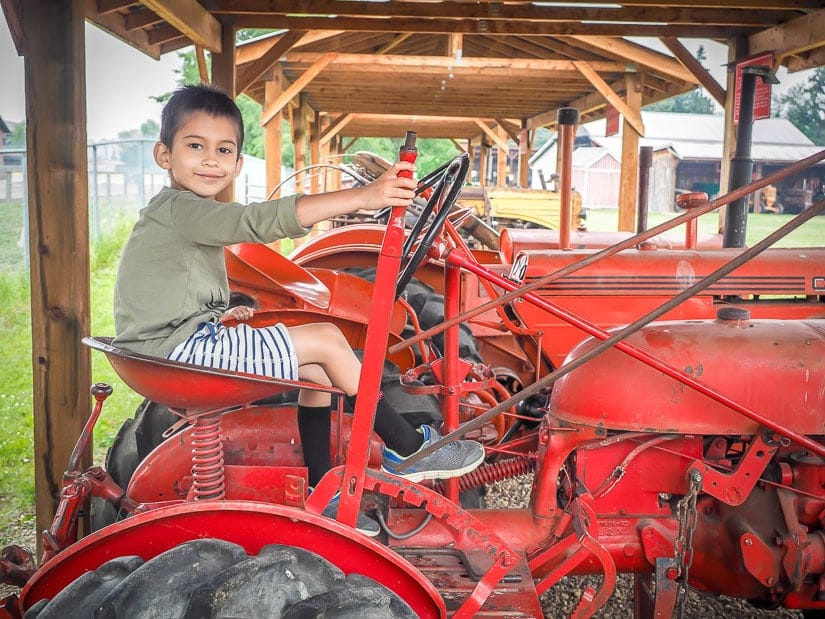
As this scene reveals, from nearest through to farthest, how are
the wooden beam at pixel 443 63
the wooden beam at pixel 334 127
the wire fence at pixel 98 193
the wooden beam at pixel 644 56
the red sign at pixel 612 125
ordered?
1. the red sign at pixel 612 125
2. the wooden beam at pixel 644 56
3. the wooden beam at pixel 443 63
4. the wire fence at pixel 98 193
5. the wooden beam at pixel 334 127

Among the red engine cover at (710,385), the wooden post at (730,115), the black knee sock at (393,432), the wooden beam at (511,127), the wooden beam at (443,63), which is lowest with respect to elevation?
the black knee sock at (393,432)

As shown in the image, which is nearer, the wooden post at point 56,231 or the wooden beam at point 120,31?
the wooden post at point 56,231

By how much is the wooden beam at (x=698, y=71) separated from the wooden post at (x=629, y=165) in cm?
135

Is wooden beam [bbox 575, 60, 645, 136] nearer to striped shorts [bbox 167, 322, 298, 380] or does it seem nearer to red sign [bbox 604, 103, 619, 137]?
red sign [bbox 604, 103, 619, 137]

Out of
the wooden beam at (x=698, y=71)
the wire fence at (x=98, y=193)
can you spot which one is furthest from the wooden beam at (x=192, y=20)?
the wooden beam at (x=698, y=71)

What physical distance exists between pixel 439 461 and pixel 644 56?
6494 mm

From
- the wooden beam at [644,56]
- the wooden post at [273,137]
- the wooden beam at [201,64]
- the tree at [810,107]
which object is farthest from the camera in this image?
the tree at [810,107]

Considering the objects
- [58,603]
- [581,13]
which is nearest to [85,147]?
[58,603]

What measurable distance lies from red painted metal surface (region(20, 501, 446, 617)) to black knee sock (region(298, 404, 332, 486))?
40 cm

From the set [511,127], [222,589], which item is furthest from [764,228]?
[222,589]

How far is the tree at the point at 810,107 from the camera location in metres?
33.3

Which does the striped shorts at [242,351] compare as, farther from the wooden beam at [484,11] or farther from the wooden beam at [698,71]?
the wooden beam at [698,71]

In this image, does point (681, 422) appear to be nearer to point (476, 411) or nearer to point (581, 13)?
point (476, 411)

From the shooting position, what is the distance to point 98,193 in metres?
11.6
